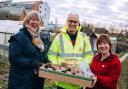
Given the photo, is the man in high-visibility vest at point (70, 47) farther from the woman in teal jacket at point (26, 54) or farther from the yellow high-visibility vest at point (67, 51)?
the woman in teal jacket at point (26, 54)

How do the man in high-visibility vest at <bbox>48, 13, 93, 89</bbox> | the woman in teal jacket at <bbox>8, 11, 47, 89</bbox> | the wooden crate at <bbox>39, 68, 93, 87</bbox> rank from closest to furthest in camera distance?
the wooden crate at <bbox>39, 68, 93, 87</bbox> → the woman in teal jacket at <bbox>8, 11, 47, 89</bbox> → the man in high-visibility vest at <bbox>48, 13, 93, 89</bbox>

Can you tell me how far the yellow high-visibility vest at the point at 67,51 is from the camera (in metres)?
5.13

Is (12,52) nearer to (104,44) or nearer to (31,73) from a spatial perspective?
(31,73)

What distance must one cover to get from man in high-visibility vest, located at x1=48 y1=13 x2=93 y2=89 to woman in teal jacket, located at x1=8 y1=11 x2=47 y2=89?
0.66 feet

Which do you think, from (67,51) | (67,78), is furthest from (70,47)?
(67,78)

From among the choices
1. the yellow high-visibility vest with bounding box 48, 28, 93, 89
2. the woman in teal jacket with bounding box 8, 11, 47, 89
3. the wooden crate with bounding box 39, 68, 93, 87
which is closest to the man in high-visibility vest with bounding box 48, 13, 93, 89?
the yellow high-visibility vest with bounding box 48, 28, 93, 89

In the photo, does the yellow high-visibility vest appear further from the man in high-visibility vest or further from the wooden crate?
the wooden crate

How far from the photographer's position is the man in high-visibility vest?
5.13m

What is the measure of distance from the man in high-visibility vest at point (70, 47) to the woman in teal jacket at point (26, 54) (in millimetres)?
200

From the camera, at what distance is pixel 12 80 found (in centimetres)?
511

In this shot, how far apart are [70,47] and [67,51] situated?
0.23 ft

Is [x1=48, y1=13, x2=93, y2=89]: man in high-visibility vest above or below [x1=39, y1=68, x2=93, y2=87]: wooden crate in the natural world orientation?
above

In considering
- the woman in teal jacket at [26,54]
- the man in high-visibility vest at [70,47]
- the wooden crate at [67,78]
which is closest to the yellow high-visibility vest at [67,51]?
the man in high-visibility vest at [70,47]

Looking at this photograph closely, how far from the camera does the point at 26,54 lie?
508 cm
